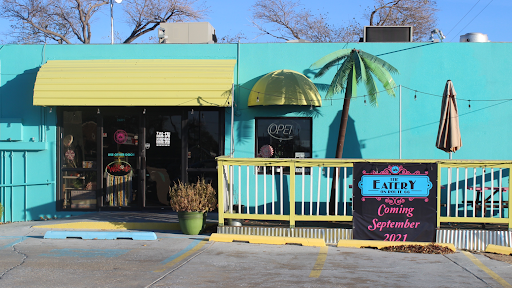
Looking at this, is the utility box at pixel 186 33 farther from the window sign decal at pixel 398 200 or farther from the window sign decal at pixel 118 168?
the window sign decal at pixel 398 200

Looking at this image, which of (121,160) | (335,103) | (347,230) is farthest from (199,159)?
(347,230)

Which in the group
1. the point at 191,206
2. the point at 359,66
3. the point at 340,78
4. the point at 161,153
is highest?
the point at 359,66

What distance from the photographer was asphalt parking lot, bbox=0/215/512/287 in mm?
6250

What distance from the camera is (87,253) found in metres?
7.91

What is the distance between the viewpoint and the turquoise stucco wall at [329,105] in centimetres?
1173

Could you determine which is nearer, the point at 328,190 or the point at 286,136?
the point at 328,190

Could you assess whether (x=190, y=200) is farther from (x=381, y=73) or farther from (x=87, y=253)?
(x=381, y=73)

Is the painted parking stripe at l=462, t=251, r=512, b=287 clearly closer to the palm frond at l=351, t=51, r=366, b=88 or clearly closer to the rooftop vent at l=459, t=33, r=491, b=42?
the palm frond at l=351, t=51, r=366, b=88

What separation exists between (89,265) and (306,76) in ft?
23.8

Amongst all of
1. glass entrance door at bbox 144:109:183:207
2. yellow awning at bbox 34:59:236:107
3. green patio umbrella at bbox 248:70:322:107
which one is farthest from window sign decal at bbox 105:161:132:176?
green patio umbrella at bbox 248:70:322:107

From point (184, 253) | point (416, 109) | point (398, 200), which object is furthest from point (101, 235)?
point (416, 109)

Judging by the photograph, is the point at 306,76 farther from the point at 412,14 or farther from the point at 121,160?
the point at 412,14

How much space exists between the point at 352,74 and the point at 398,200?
11.2 feet

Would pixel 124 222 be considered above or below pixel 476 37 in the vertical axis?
below
